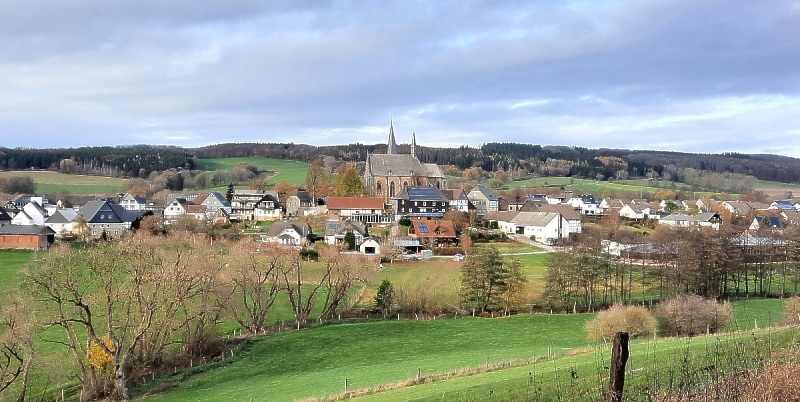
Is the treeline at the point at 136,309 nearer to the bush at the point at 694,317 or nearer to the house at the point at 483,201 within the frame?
the bush at the point at 694,317

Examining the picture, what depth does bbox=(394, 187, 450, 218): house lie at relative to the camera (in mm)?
78894

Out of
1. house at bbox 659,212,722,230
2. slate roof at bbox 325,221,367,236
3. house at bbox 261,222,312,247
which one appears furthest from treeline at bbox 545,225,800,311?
house at bbox 659,212,722,230

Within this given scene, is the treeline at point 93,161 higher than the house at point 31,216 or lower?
higher

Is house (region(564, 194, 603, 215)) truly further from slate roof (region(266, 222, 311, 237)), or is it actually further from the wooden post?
the wooden post

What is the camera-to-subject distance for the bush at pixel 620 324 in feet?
81.7

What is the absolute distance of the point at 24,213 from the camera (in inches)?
2899

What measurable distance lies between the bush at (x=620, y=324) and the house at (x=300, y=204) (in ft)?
201

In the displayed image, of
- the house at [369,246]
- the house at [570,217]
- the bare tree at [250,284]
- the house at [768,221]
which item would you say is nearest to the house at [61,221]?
the house at [369,246]

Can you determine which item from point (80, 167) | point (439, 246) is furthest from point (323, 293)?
point (80, 167)

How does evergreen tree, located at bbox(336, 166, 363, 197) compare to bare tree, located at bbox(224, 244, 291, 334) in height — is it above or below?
above

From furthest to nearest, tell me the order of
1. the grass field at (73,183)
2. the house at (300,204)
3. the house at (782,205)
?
the grass field at (73,183)
the house at (782,205)
the house at (300,204)

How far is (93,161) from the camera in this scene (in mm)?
155625

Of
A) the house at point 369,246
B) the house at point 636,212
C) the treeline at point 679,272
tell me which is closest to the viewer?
the treeline at point 679,272

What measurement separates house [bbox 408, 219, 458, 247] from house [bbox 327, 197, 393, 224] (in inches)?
493
